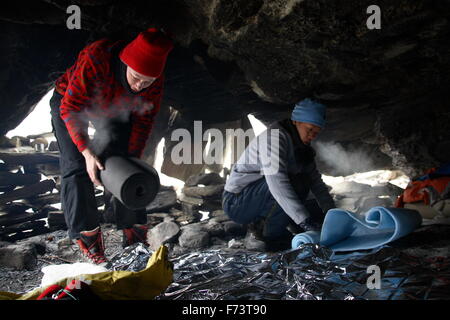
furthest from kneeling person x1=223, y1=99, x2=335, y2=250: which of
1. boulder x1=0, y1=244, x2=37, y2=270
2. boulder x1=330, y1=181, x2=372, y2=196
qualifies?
boulder x1=330, y1=181, x2=372, y2=196

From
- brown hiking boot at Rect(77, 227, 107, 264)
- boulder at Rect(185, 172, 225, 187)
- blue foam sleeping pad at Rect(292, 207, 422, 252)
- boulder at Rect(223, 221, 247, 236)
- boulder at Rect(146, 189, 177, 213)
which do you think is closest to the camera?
blue foam sleeping pad at Rect(292, 207, 422, 252)

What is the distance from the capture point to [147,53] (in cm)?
257

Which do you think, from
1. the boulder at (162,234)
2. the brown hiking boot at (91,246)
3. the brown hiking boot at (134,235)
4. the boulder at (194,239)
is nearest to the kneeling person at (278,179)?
the boulder at (194,239)

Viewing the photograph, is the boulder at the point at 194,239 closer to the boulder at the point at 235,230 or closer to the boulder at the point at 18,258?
the boulder at the point at 235,230

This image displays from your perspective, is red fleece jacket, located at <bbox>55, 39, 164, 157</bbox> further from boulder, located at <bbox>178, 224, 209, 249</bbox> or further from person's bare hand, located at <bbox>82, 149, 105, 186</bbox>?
boulder, located at <bbox>178, 224, 209, 249</bbox>

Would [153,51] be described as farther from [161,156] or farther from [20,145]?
[20,145]

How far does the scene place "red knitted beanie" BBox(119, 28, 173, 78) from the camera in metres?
2.57

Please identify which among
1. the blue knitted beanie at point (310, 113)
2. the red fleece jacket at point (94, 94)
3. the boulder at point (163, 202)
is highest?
the red fleece jacket at point (94, 94)

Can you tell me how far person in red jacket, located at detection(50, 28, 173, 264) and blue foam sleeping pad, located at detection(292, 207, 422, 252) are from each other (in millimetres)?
1757

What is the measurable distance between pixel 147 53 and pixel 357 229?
7.05 ft

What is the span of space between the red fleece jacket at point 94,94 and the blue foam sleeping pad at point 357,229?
74.0 inches

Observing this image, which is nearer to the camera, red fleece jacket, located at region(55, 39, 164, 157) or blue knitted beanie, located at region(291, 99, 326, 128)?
red fleece jacket, located at region(55, 39, 164, 157)

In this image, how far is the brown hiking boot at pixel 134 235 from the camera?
343 centimetres
